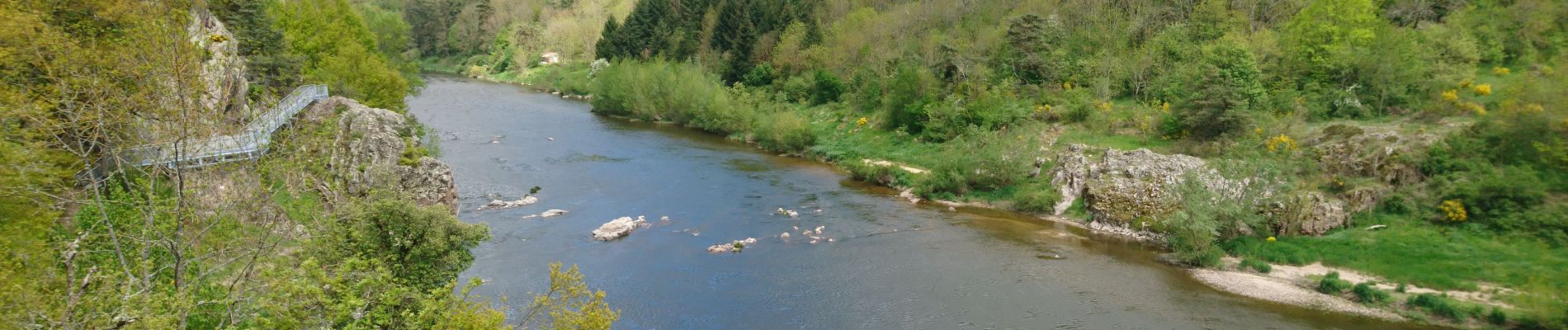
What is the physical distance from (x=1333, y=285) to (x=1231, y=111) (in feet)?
40.7

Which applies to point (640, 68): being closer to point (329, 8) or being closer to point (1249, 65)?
point (329, 8)

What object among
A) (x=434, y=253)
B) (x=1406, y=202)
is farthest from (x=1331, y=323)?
(x=434, y=253)

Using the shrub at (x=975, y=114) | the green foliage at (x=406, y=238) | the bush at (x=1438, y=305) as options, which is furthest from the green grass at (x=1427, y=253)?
the green foliage at (x=406, y=238)

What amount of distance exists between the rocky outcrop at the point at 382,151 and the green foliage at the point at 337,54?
29.8ft

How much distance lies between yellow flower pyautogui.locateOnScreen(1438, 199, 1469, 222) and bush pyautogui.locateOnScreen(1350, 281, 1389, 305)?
6168mm

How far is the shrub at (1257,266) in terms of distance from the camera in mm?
29406

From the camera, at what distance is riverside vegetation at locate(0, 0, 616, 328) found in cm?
1174

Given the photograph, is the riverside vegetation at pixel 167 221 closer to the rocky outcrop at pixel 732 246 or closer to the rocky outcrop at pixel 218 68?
the rocky outcrop at pixel 218 68

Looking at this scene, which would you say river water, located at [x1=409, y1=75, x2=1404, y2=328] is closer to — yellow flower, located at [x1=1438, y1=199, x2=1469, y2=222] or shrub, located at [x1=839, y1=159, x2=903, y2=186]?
shrub, located at [x1=839, y1=159, x2=903, y2=186]

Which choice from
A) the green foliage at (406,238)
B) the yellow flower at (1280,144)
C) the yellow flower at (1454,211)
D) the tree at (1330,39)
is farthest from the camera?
the tree at (1330,39)

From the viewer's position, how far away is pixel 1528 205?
1112 inches

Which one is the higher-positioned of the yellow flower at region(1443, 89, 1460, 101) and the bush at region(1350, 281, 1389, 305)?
the yellow flower at region(1443, 89, 1460, 101)

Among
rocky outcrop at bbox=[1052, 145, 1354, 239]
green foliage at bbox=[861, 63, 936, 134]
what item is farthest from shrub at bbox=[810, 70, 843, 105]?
rocky outcrop at bbox=[1052, 145, 1354, 239]

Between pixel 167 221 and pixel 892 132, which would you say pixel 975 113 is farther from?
pixel 167 221
